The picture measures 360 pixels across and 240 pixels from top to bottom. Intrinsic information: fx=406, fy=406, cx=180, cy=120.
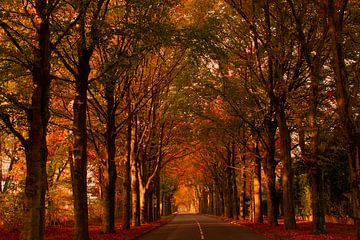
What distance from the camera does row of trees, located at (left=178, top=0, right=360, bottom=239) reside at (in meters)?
15.0

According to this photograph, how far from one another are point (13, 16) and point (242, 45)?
54.8ft

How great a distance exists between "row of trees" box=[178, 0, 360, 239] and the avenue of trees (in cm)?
7

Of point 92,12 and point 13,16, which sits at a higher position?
point 92,12

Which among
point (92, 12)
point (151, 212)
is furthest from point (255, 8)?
point (151, 212)

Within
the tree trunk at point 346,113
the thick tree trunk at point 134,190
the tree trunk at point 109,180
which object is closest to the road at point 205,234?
the thick tree trunk at point 134,190

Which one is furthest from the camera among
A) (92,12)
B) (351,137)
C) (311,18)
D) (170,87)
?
(170,87)

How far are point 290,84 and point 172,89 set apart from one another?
1131cm

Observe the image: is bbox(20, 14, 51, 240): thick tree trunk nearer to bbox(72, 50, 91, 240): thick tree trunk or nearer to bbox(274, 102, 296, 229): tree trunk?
bbox(72, 50, 91, 240): thick tree trunk

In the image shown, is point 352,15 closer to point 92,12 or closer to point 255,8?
point 255,8

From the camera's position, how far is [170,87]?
109 feet

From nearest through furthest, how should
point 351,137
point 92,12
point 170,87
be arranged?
point 351,137 → point 92,12 → point 170,87

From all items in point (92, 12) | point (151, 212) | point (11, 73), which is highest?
point (92, 12)

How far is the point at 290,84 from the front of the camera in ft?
76.0

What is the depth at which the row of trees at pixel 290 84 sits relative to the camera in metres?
15.0
